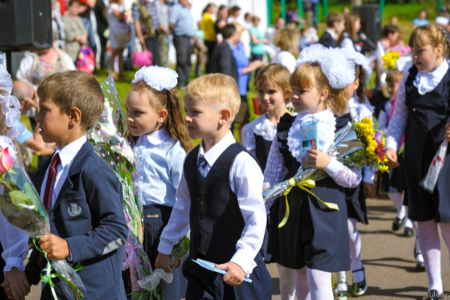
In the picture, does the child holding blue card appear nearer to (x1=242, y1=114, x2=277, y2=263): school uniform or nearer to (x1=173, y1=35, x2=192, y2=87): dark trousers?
(x1=242, y1=114, x2=277, y2=263): school uniform

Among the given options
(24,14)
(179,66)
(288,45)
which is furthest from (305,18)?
(24,14)

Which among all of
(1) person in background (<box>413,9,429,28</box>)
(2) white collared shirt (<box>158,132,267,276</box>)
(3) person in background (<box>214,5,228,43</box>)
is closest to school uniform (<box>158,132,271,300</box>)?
(2) white collared shirt (<box>158,132,267,276</box>)

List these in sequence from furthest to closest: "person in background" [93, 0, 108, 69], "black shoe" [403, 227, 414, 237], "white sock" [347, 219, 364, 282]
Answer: "person in background" [93, 0, 108, 69] → "black shoe" [403, 227, 414, 237] → "white sock" [347, 219, 364, 282]

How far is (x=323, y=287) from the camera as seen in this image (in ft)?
15.3

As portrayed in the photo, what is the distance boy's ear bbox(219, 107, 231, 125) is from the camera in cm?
381

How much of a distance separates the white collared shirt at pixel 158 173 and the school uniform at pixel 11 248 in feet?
3.89

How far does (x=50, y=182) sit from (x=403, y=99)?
10.6 feet

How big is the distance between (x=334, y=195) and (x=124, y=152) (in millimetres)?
1358

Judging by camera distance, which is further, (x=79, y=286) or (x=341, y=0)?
(x=341, y=0)

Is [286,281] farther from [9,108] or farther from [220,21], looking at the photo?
[220,21]

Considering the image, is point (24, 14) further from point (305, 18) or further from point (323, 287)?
point (305, 18)

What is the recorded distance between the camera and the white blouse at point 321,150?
477cm

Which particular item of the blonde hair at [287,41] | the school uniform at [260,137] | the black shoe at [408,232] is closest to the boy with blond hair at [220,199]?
the school uniform at [260,137]

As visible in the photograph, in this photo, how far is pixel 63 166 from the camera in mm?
3383
